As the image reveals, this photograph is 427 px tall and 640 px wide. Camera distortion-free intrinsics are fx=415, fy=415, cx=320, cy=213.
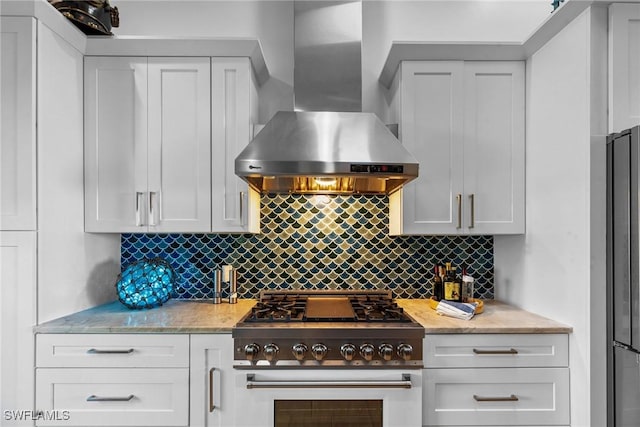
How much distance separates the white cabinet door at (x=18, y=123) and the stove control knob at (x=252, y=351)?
113 cm

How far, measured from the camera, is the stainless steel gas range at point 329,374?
1.86m

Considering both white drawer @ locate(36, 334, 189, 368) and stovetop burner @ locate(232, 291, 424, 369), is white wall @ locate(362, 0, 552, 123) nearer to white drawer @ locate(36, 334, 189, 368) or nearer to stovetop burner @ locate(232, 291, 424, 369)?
stovetop burner @ locate(232, 291, 424, 369)

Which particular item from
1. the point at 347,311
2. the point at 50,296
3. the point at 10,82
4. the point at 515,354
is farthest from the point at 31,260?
the point at 515,354

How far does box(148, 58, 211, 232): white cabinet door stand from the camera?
231 centimetres

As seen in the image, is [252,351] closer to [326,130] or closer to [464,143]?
[326,130]

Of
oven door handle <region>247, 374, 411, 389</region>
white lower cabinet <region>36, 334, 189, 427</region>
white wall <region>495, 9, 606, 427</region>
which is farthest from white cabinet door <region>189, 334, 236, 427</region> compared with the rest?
white wall <region>495, 9, 606, 427</region>

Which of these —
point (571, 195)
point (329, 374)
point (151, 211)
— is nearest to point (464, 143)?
point (571, 195)

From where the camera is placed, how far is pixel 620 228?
5.55ft

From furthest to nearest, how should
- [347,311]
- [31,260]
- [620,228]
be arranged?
1. [347,311]
2. [31,260]
3. [620,228]

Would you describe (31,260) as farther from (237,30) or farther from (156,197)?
(237,30)

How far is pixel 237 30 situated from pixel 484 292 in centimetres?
236

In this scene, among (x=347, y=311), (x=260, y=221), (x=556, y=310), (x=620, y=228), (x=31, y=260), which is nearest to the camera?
(x=620, y=228)

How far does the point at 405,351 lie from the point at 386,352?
0.09 metres

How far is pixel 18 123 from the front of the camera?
1.91 metres
